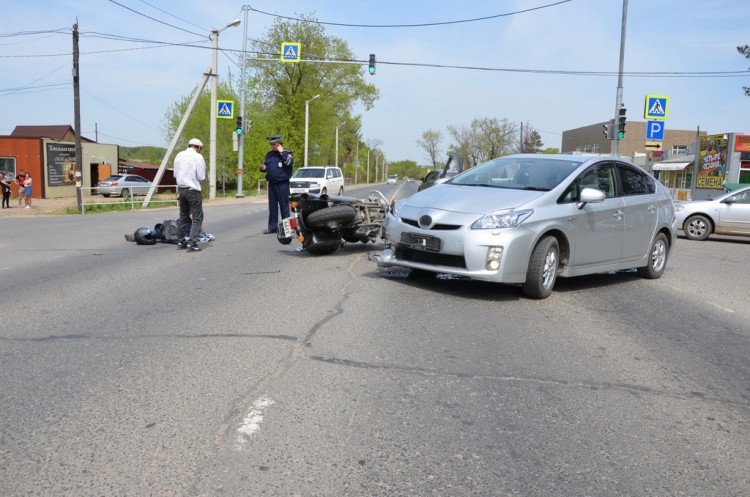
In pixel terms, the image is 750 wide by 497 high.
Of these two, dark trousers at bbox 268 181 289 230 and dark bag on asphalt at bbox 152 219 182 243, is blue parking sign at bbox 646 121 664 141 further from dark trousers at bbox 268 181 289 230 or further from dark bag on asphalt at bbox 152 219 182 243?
dark bag on asphalt at bbox 152 219 182 243

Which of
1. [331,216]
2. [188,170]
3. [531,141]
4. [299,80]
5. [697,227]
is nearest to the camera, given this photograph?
[331,216]

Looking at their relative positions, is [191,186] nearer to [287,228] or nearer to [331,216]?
[287,228]

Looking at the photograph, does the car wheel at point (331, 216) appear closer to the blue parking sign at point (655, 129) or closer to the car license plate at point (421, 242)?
the car license plate at point (421, 242)

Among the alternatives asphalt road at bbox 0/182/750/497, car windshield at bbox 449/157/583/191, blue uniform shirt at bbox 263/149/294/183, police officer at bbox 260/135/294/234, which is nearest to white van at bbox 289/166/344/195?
police officer at bbox 260/135/294/234

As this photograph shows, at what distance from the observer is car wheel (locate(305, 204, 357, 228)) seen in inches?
369

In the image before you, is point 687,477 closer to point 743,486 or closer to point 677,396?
point 743,486

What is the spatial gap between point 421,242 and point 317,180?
2637cm

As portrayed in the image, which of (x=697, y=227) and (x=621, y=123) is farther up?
(x=621, y=123)

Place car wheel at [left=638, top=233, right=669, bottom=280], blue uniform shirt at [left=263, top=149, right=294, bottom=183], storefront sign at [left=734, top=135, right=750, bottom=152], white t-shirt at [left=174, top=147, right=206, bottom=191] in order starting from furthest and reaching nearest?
storefront sign at [left=734, top=135, right=750, bottom=152] → blue uniform shirt at [left=263, top=149, right=294, bottom=183] → white t-shirt at [left=174, top=147, right=206, bottom=191] → car wheel at [left=638, top=233, right=669, bottom=280]

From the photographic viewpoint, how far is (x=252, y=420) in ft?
11.9

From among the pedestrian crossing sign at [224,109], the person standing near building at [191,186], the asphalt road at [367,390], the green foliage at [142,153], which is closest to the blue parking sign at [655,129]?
the asphalt road at [367,390]

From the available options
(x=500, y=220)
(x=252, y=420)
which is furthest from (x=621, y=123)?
(x=252, y=420)

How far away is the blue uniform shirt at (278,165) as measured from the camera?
12.4 metres

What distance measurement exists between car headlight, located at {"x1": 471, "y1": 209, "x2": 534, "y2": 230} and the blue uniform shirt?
639cm
